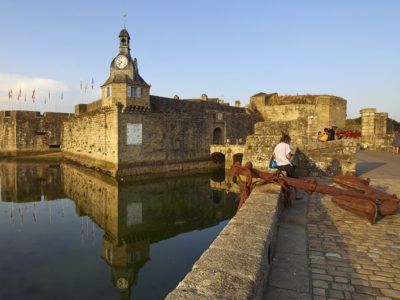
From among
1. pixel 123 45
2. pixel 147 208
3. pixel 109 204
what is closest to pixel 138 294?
pixel 147 208

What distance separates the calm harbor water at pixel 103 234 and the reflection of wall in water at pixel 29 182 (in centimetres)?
5

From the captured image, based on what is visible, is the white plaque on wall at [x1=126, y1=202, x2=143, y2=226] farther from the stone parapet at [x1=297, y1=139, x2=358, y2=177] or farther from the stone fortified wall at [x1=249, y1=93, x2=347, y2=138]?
the stone fortified wall at [x1=249, y1=93, x2=347, y2=138]

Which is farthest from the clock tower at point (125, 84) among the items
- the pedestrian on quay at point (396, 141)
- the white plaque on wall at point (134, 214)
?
the pedestrian on quay at point (396, 141)

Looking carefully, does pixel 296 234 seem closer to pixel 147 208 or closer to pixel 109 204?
pixel 147 208

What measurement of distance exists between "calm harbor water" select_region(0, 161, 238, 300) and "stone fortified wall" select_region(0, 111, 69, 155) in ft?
44.8

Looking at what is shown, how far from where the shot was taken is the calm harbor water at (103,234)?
6625 mm

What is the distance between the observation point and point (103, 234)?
400 inches

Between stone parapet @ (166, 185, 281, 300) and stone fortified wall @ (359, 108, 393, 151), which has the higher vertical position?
stone fortified wall @ (359, 108, 393, 151)

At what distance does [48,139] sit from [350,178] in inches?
1292

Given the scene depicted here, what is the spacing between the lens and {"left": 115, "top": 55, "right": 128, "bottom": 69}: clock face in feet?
66.1

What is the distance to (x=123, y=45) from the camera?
2109 centimetres

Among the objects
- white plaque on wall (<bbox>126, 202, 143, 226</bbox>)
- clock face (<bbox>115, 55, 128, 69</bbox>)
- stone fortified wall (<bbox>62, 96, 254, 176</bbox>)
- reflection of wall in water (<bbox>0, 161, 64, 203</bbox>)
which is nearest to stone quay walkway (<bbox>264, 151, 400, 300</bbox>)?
white plaque on wall (<bbox>126, 202, 143, 226</bbox>)

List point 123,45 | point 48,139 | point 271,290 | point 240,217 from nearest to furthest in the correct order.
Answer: point 271,290
point 240,217
point 123,45
point 48,139

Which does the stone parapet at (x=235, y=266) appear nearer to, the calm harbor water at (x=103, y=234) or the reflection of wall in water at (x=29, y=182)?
the calm harbor water at (x=103, y=234)
